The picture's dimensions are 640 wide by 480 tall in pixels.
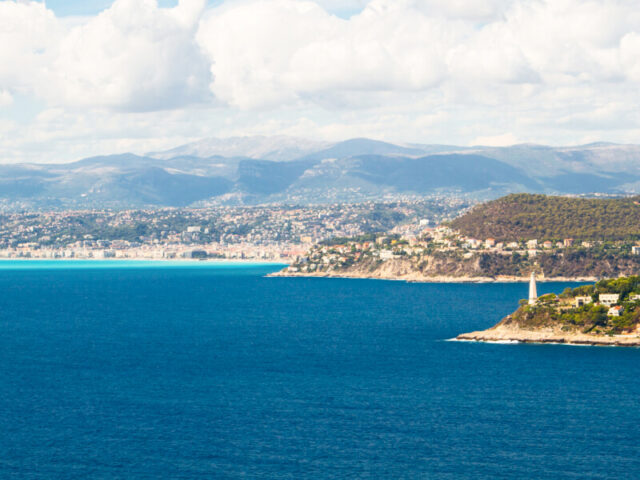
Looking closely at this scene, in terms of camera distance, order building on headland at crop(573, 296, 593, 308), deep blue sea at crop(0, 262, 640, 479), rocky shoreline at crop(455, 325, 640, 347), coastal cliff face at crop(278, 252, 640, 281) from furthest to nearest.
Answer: coastal cliff face at crop(278, 252, 640, 281) → building on headland at crop(573, 296, 593, 308) → rocky shoreline at crop(455, 325, 640, 347) → deep blue sea at crop(0, 262, 640, 479)

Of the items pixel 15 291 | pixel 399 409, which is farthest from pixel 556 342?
pixel 15 291

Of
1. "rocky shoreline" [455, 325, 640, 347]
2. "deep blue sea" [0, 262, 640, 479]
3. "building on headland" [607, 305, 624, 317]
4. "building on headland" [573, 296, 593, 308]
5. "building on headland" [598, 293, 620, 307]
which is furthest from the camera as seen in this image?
"building on headland" [573, 296, 593, 308]

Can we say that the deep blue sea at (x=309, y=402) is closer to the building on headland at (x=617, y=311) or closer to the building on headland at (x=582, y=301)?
the building on headland at (x=617, y=311)

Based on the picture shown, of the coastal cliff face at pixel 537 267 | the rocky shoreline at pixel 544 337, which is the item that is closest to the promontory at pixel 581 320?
the rocky shoreline at pixel 544 337

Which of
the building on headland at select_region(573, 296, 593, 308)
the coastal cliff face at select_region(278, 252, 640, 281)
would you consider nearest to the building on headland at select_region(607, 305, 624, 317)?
→ the building on headland at select_region(573, 296, 593, 308)

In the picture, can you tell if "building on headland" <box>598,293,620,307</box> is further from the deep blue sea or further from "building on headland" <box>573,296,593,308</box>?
the deep blue sea

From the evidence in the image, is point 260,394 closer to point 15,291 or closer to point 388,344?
point 388,344
